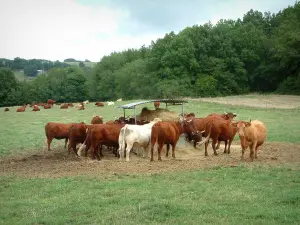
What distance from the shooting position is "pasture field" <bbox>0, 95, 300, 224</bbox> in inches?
329

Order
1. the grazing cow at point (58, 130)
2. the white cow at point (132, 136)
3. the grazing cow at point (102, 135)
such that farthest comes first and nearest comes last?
the grazing cow at point (58, 130) < the grazing cow at point (102, 135) < the white cow at point (132, 136)

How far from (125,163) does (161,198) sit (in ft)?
16.1

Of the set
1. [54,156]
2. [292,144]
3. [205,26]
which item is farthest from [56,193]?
[205,26]

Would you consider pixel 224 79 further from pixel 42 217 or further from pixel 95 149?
pixel 42 217

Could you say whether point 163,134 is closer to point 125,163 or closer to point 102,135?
point 125,163

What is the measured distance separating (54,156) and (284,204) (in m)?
10.5

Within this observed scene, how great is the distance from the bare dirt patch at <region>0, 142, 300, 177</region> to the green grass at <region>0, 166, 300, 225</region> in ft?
2.80

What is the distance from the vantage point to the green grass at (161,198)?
8234 mm

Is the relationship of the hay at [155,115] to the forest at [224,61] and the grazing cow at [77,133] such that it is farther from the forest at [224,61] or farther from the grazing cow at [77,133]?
the forest at [224,61]

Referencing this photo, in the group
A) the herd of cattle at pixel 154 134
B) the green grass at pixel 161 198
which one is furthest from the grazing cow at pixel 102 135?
the green grass at pixel 161 198

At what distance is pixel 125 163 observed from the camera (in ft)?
47.2

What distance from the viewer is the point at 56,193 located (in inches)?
415

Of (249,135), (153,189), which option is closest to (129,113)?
(249,135)

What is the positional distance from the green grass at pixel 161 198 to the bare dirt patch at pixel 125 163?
0.85 metres
